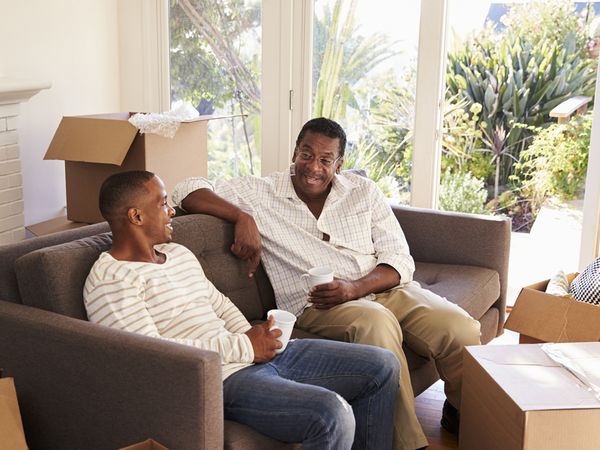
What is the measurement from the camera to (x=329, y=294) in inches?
101

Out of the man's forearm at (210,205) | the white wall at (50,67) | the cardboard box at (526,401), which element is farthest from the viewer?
the white wall at (50,67)

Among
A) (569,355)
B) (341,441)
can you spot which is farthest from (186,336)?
(569,355)

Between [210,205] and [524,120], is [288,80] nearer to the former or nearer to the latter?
[524,120]

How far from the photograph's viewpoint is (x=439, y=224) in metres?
3.31

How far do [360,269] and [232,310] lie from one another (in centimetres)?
57

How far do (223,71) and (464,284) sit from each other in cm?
181

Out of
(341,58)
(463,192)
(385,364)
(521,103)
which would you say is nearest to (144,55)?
(341,58)

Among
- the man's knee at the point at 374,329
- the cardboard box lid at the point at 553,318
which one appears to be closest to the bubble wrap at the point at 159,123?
the man's knee at the point at 374,329

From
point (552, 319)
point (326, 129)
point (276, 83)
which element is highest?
point (276, 83)

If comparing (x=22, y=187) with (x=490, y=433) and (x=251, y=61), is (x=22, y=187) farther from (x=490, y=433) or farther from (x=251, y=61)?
(x=490, y=433)

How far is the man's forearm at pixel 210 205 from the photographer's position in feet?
8.79

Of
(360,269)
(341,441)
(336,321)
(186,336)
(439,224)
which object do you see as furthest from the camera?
(439,224)

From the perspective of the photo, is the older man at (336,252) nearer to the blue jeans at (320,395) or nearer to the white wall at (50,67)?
the blue jeans at (320,395)

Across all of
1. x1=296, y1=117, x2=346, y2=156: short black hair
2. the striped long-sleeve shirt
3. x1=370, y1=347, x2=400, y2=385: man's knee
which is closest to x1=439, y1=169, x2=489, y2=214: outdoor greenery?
x1=296, y1=117, x2=346, y2=156: short black hair
